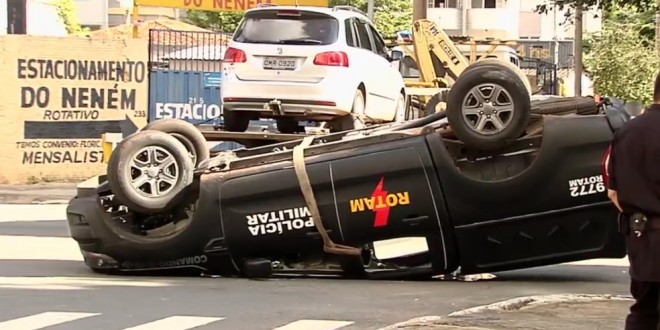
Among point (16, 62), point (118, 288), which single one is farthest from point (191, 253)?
point (16, 62)

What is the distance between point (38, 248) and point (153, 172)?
336 cm

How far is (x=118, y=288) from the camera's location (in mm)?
10641

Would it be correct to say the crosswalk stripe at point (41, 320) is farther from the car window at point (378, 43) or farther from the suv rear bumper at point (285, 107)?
the car window at point (378, 43)

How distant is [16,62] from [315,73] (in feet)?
38.7

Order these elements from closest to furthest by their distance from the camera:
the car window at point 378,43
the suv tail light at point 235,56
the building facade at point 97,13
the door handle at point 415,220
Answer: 1. the door handle at point 415,220
2. the suv tail light at point 235,56
3. the car window at point 378,43
4. the building facade at point 97,13

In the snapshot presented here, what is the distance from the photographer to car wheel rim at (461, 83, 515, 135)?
1070 centimetres

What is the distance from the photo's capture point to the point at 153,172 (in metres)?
11.3

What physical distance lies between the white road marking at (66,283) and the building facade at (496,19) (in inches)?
2198

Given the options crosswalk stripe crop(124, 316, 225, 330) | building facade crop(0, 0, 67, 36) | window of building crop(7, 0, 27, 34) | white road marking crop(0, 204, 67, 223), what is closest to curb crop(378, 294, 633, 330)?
crosswalk stripe crop(124, 316, 225, 330)

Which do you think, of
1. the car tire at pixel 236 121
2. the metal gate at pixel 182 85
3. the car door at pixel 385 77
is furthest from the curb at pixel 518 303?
the metal gate at pixel 182 85

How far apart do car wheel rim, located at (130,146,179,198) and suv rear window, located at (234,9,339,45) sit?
3023 mm

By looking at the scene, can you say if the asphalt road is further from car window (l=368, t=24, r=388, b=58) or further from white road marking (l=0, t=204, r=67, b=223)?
white road marking (l=0, t=204, r=67, b=223)

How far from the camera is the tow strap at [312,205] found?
35.5ft

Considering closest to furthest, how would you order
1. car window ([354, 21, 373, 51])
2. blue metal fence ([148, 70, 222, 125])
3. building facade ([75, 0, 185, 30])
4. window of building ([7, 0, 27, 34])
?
car window ([354, 21, 373, 51]) → blue metal fence ([148, 70, 222, 125]) → window of building ([7, 0, 27, 34]) → building facade ([75, 0, 185, 30])
